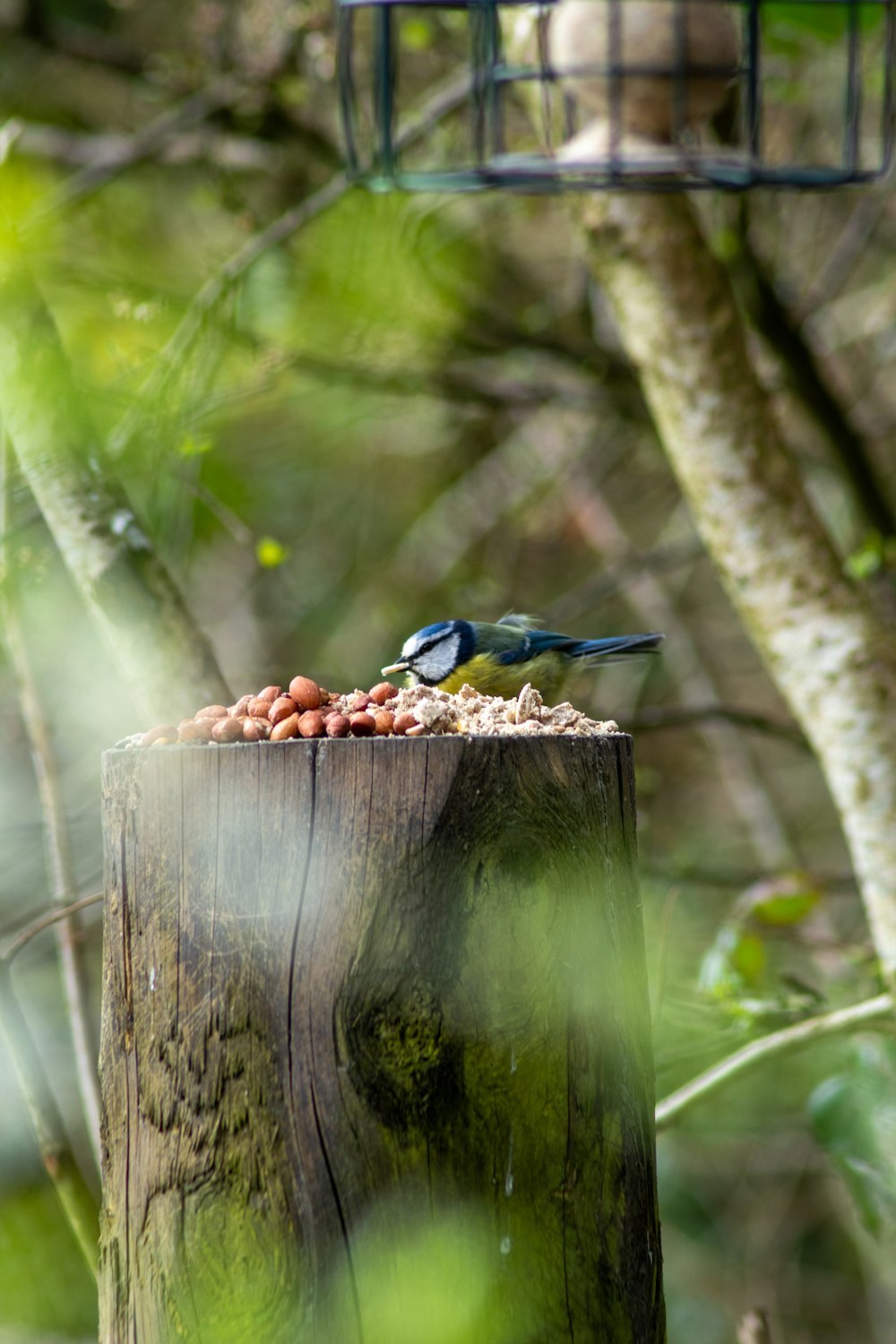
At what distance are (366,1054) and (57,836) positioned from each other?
5.19ft

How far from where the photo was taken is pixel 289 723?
1.43m

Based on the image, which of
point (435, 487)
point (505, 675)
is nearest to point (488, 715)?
point (505, 675)

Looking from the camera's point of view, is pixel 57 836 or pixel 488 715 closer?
pixel 488 715

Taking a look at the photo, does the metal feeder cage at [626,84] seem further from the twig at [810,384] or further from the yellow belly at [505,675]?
the yellow belly at [505,675]

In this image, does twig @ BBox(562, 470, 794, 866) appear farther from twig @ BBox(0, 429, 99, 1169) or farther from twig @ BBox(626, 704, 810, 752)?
twig @ BBox(0, 429, 99, 1169)

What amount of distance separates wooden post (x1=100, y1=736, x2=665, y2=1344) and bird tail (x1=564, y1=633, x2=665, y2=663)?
2149 mm

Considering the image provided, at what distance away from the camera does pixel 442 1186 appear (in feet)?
3.98

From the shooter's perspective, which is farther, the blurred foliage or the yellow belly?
the yellow belly

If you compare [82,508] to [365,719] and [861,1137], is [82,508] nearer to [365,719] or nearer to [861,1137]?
[365,719]

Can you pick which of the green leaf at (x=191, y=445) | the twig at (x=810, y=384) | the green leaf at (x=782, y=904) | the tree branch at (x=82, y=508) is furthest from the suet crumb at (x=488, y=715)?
the twig at (x=810, y=384)

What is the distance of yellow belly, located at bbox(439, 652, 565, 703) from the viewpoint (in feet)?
10.4

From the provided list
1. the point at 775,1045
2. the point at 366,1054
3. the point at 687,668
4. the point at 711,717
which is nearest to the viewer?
the point at 366,1054

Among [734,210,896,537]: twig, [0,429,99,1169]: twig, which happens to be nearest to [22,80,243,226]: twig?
[0,429,99,1169]: twig

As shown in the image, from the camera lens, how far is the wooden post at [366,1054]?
1.21 m
